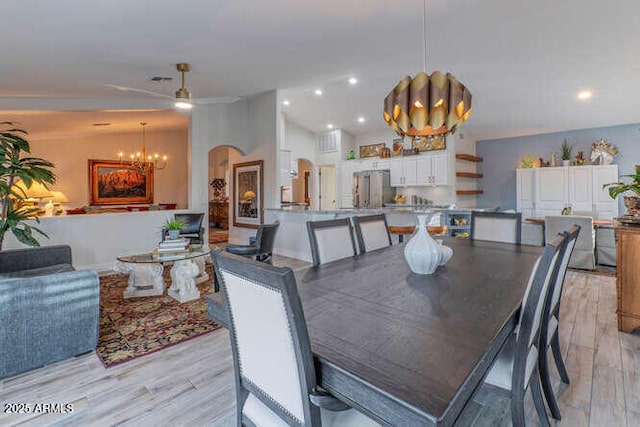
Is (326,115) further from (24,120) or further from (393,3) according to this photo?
(24,120)

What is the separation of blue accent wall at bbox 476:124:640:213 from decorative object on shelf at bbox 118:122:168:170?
25.7ft

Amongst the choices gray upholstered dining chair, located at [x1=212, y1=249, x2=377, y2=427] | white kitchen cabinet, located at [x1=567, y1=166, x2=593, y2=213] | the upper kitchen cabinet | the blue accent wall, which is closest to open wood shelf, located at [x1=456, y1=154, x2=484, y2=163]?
the blue accent wall

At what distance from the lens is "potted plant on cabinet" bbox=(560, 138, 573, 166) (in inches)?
257

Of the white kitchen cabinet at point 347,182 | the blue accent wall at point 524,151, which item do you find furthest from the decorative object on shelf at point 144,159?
the blue accent wall at point 524,151

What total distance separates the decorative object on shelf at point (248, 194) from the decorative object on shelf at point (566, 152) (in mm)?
6271

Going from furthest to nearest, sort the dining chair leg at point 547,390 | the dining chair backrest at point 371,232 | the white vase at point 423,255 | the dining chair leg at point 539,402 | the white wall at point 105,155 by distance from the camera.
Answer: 1. the white wall at point 105,155
2. the dining chair backrest at point 371,232
3. the white vase at point 423,255
4. the dining chair leg at point 547,390
5. the dining chair leg at point 539,402

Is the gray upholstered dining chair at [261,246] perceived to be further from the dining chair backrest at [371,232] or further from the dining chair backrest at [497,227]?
the dining chair backrest at [497,227]

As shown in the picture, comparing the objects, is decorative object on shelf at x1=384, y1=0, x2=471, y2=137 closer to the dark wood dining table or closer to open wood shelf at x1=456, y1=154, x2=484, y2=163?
the dark wood dining table

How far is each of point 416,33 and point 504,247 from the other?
7.68 ft

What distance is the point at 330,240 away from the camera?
238cm

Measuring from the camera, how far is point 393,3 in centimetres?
276

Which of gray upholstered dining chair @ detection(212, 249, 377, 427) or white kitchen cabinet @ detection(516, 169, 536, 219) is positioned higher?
white kitchen cabinet @ detection(516, 169, 536, 219)

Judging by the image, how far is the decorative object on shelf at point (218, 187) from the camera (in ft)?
33.2

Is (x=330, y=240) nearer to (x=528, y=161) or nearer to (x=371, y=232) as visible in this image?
(x=371, y=232)
